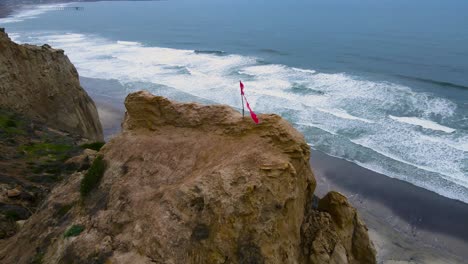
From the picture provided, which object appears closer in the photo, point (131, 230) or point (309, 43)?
point (131, 230)

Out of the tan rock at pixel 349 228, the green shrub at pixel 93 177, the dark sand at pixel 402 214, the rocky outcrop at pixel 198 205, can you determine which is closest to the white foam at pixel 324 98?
the dark sand at pixel 402 214

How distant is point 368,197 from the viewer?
30.0 m

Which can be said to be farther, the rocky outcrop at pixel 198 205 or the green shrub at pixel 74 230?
the green shrub at pixel 74 230

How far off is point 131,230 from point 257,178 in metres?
3.57

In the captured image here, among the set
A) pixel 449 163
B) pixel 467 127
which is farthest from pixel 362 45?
pixel 449 163

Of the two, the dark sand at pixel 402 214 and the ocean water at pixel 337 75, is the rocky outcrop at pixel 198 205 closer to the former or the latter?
the dark sand at pixel 402 214

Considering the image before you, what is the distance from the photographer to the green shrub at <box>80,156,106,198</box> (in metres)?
12.9

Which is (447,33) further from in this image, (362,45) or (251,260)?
(251,260)

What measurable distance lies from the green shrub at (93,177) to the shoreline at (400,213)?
17.2m

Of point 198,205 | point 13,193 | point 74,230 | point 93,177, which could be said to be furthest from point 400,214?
point 13,193

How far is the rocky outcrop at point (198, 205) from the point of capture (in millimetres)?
10320

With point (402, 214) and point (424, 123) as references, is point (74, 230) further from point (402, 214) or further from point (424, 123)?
point (424, 123)

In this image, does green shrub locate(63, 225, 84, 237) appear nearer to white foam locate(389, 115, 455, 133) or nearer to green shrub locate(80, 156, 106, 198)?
green shrub locate(80, 156, 106, 198)

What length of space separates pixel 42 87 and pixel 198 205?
22.9 meters
